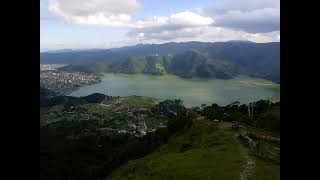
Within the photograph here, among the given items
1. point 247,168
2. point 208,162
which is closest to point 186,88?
point 208,162

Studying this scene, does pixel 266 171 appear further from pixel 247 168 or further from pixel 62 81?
pixel 62 81

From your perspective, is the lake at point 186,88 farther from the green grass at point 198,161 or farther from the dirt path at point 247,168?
the dirt path at point 247,168

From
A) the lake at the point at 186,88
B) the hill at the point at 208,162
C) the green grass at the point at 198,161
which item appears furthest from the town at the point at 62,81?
the hill at the point at 208,162

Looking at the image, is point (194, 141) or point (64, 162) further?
point (64, 162)
